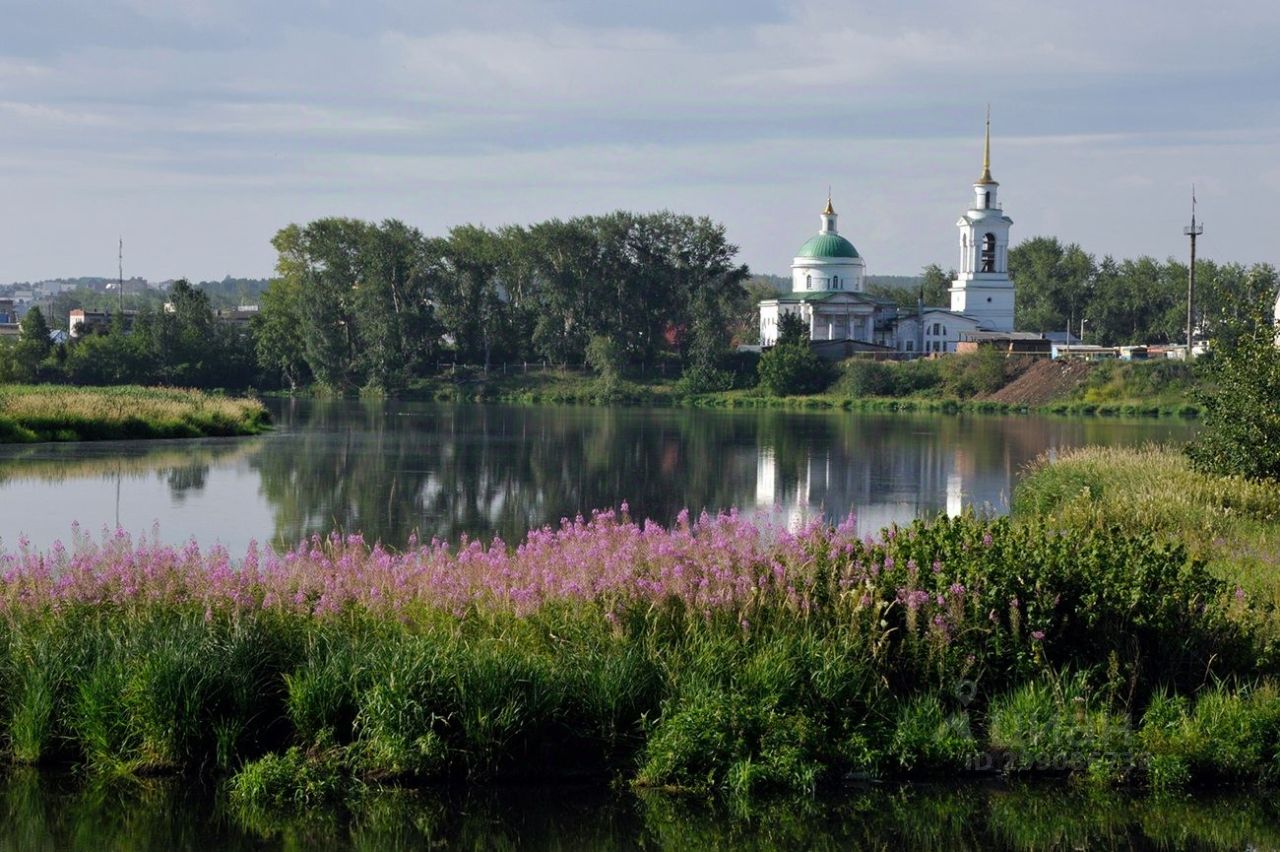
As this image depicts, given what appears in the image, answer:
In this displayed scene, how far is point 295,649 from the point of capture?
12.6 m

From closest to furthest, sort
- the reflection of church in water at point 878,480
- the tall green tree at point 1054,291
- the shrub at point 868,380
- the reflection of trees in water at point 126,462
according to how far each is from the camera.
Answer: the reflection of church in water at point 878,480 → the reflection of trees in water at point 126,462 → the shrub at point 868,380 → the tall green tree at point 1054,291

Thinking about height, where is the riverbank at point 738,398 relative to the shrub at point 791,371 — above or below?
below

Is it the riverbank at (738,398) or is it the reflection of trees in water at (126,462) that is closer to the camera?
the reflection of trees in water at (126,462)

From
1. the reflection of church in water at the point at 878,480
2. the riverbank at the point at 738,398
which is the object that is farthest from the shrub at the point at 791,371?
the reflection of church in water at the point at 878,480

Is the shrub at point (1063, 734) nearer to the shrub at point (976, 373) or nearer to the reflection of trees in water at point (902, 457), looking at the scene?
the reflection of trees in water at point (902, 457)

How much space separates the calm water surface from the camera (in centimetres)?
2891

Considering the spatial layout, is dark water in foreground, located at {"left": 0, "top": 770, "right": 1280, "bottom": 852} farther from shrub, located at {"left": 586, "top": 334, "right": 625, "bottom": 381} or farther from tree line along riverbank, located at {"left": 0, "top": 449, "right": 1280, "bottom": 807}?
shrub, located at {"left": 586, "top": 334, "right": 625, "bottom": 381}

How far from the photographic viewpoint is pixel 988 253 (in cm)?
14138

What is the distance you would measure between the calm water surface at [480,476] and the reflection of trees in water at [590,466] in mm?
84

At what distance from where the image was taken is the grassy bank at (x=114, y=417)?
49.7m

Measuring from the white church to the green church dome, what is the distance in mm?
134

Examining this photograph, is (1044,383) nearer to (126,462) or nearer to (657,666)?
(126,462)

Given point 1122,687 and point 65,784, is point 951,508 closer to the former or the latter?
point 1122,687

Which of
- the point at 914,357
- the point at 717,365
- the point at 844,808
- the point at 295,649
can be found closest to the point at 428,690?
the point at 295,649
